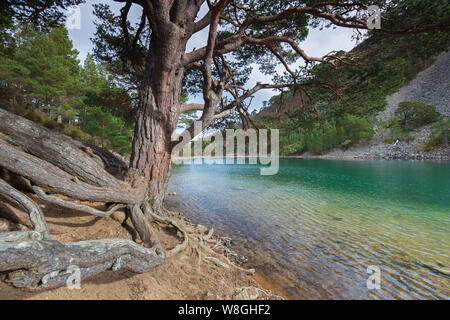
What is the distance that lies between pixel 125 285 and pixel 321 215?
7.96 meters

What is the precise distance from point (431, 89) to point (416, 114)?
1687 cm

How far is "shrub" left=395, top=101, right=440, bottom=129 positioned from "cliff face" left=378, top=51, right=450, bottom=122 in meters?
3.24

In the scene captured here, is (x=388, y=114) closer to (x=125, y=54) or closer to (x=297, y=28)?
(x=297, y=28)

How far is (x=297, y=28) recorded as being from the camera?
566 cm

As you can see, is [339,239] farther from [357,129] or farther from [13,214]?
[357,129]

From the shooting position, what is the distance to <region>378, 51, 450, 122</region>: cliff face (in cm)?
5012

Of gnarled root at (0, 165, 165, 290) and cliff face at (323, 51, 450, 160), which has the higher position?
cliff face at (323, 51, 450, 160)

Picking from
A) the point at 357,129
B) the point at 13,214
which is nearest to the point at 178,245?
the point at 13,214

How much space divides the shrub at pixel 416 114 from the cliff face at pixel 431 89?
324 cm

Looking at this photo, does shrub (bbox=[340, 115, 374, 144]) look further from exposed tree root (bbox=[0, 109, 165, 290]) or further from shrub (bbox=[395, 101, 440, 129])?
exposed tree root (bbox=[0, 109, 165, 290])

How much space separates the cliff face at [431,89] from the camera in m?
50.1

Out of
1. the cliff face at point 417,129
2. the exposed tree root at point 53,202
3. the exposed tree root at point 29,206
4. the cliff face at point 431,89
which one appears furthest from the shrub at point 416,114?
the exposed tree root at point 29,206

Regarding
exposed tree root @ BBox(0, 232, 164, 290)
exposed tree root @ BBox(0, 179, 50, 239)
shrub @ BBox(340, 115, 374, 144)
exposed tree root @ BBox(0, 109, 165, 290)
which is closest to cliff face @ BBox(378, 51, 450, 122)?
shrub @ BBox(340, 115, 374, 144)

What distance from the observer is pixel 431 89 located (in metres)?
54.5
